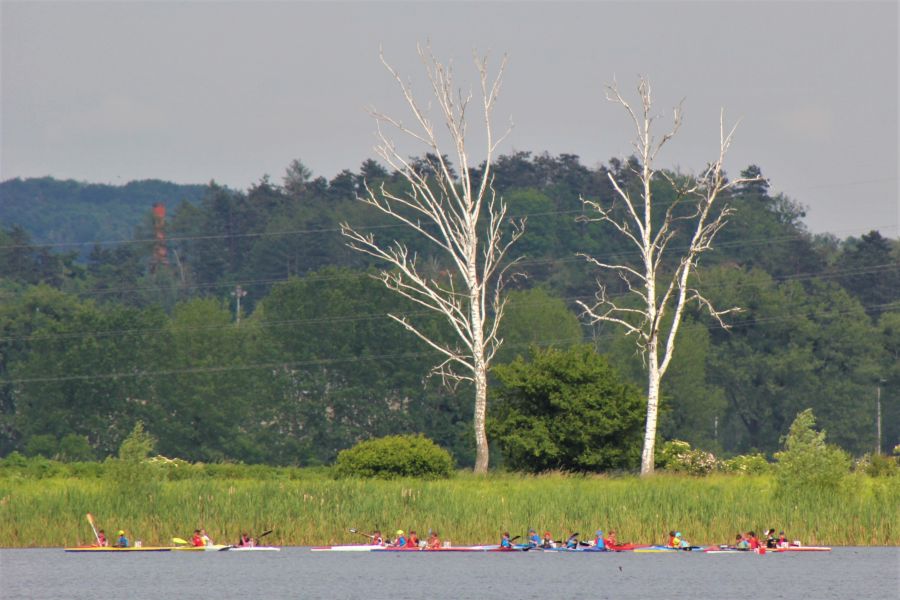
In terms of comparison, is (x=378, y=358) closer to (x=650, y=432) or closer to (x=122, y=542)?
(x=650, y=432)

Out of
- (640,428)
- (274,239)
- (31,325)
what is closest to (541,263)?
(274,239)

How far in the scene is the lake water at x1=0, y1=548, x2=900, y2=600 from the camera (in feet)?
122

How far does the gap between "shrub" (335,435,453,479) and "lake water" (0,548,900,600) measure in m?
4.63

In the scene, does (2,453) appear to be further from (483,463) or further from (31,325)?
(483,463)

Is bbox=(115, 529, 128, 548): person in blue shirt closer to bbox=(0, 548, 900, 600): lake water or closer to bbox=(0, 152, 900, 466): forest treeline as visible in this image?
bbox=(0, 548, 900, 600): lake water

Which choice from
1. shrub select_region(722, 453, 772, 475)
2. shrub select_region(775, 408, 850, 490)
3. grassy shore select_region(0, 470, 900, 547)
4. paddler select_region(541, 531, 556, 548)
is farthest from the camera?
shrub select_region(722, 453, 772, 475)

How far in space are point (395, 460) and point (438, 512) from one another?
6.09 m

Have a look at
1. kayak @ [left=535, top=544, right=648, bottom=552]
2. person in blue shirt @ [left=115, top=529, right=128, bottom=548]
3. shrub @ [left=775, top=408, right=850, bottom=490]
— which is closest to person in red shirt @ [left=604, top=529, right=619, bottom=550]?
kayak @ [left=535, top=544, right=648, bottom=552]

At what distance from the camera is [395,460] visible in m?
48.9

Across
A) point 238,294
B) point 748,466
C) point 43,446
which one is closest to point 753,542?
point 748,466

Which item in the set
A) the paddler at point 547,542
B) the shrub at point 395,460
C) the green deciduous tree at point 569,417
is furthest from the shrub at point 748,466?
the paddler at point 547,542

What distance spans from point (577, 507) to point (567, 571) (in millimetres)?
2583

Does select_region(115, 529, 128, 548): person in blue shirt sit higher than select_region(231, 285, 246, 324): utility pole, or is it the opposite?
select_region(231, 285, 246, 324): utility pole

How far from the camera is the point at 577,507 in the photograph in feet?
141
